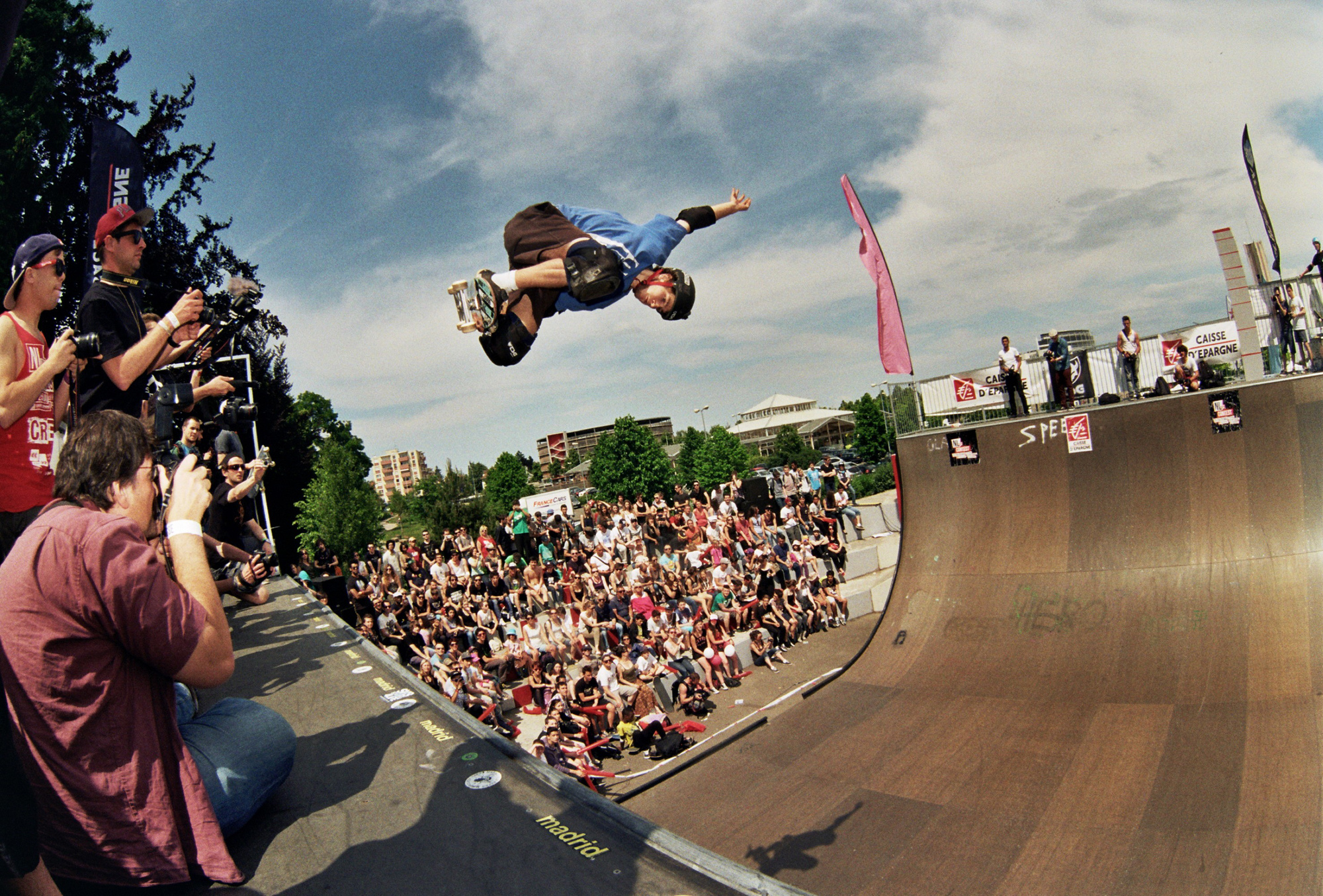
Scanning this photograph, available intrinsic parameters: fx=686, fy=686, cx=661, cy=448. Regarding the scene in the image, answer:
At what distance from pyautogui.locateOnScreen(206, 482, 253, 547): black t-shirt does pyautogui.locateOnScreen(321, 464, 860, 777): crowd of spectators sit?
5.31 m

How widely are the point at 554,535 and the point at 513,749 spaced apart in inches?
588

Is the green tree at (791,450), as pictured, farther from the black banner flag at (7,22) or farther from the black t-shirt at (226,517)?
the black banner flag at (7,22)

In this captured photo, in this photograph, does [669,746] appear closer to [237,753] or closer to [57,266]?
[237,753]

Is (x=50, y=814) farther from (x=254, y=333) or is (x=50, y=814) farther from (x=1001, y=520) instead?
(x=254, y=333)

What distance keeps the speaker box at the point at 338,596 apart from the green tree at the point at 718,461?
41.7m

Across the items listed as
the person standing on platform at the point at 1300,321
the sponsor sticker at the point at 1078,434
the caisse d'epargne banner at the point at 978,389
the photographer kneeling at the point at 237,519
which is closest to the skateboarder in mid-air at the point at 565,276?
the photographer kneeling at the point at 237,519

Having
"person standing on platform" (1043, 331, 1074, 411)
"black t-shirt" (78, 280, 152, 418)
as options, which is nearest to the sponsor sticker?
"person standing on platform" (1043, 331, 1074, 411)

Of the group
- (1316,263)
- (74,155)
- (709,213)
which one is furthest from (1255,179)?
(74,155)

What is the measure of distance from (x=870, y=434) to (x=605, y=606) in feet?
159

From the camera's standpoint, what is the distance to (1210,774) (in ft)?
20.4

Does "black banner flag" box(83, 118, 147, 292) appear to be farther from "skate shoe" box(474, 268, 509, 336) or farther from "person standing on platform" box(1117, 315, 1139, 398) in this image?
"person standing on platform" box(1117, 315, 1139, 398)

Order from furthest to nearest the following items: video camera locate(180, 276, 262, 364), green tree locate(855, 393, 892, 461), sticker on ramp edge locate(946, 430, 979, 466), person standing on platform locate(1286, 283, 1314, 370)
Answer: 1. green tree locate(855, 393, 892, 461)
2. person standing on platform locate(1286, 283, 1314, 370)
3. sticker on ramp edge locate(946, 430, 979, 466)
4. video camera locate(180, 276, 262, 364)

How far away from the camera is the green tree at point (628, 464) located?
45.2 m

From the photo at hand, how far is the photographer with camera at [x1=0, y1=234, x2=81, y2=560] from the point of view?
118 inches
